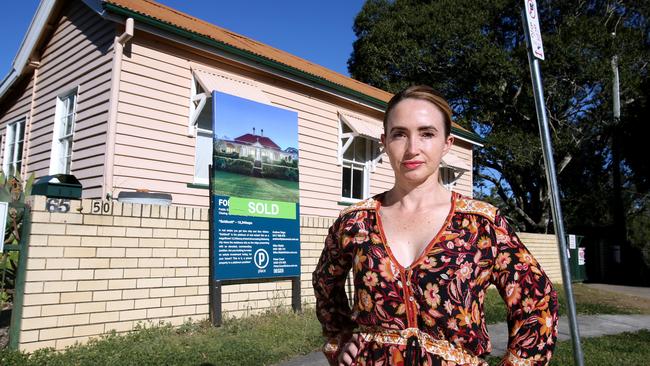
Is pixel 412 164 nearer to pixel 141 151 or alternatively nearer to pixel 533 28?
pixel 533 28

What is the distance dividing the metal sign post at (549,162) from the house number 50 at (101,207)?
466 centimetres

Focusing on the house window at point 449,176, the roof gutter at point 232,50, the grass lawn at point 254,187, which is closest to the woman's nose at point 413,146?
the grass lawn at point 254,187

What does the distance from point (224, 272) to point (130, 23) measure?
373 cm

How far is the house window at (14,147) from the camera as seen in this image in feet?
33.7

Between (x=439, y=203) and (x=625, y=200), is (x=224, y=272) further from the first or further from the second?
(x=625, y=200)

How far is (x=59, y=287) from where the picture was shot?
5.26 meters

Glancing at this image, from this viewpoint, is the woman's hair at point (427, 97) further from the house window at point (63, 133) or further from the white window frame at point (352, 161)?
the white window frame at point (352, 161)

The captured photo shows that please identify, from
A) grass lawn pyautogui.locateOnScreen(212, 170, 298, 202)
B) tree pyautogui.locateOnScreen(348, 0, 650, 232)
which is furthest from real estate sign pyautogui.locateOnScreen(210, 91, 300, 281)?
tree pyautogui.locateOnScreen(348, 0, 650, 232)

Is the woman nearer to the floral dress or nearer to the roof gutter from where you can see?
the floral dress

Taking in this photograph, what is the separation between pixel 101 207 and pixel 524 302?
5.15 m

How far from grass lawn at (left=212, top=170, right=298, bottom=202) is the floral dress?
5.48 metres

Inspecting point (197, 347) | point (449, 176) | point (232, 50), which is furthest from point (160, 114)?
point (449, 176)

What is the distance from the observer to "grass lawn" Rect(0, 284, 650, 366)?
4895mm

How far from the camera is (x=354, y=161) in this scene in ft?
35.9
